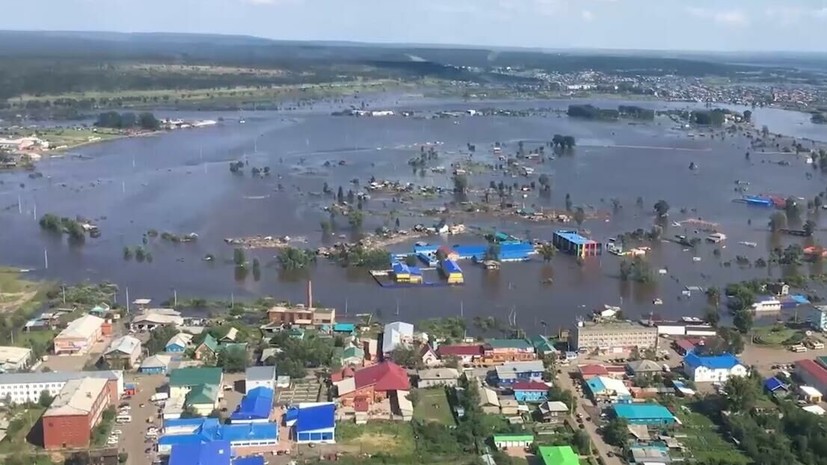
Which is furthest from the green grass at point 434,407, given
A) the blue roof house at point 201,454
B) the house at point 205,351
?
the house at point 205,351

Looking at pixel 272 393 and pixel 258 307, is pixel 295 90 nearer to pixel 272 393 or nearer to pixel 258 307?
pixel 258 307

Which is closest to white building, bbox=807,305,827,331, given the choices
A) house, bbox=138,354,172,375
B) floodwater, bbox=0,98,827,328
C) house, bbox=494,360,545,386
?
floodwater, bbox=0,98,827,328

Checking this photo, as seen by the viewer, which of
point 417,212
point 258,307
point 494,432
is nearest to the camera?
point 494,432

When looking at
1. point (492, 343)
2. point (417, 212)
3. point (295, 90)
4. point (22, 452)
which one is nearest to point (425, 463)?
point (492, 343)

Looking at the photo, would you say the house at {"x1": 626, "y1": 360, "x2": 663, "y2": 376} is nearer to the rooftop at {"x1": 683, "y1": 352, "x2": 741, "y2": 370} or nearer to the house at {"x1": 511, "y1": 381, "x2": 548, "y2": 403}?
the rooftop at {"x1": 683, "y1": 352, "x2": 741, "y2": 370}

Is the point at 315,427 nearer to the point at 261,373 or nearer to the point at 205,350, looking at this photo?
the point at 261,373

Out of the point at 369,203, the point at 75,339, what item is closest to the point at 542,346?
the point at 75,339

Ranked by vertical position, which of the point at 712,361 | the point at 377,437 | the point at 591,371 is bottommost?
the point at 377,437
